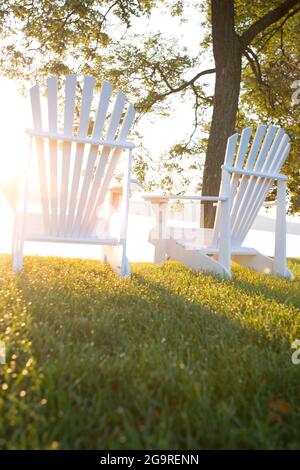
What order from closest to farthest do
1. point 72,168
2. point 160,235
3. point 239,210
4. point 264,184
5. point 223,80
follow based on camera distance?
point 72,168 < point 239,210 < point 264,184 < point 160,235 < point 223,80

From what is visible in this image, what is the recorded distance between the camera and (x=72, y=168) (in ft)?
15.3

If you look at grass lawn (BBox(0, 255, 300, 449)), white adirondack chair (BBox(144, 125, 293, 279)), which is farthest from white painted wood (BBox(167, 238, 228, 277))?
grass lawn (BBox(0, 255, 300, 449))

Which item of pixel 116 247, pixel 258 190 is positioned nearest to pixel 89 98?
pixel 116 247

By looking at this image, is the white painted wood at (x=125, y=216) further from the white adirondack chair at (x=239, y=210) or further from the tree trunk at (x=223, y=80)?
the tree trunk at (x=223, y=80)

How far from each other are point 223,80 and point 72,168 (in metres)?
4.73

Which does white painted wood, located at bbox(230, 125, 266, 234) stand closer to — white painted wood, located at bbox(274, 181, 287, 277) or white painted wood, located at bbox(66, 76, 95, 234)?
white painted wood, located at bbox(274, 181, 287, 277)

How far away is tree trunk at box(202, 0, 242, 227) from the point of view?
8148mm

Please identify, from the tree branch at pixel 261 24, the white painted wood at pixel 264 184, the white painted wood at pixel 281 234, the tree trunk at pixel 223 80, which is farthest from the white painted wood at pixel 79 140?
the tree branch at pixel 261 24

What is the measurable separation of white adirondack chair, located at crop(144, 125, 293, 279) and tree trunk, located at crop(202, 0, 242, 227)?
2.10 m

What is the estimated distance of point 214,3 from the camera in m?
8.56

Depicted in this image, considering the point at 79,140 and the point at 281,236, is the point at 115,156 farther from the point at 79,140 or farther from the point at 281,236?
the point at 281,236

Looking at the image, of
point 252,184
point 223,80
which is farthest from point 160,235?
point 223,80

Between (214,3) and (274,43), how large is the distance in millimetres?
4283

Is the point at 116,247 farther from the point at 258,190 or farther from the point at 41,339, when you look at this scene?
the point at 41,339
